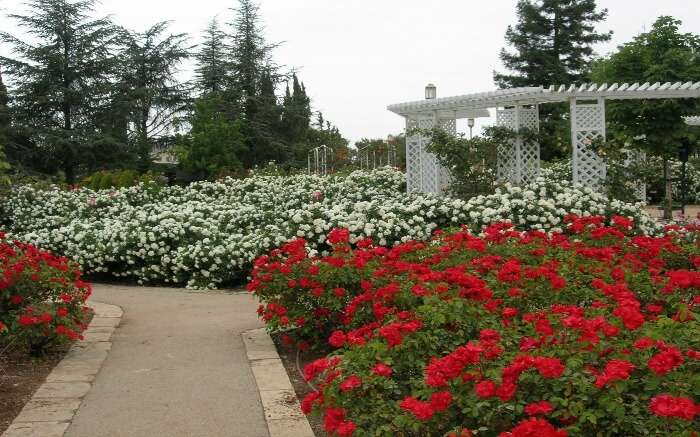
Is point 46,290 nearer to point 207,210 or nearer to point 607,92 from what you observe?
point 207,210

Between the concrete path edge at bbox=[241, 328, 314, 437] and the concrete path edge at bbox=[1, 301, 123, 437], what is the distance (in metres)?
1.06

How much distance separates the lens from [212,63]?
88.8 ft

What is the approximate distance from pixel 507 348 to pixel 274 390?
6.13ft

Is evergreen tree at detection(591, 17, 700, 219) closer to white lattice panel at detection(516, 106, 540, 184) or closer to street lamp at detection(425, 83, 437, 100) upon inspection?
white lattice panel at detection(516, 106, 540, 184)

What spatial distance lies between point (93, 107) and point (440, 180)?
1595cm

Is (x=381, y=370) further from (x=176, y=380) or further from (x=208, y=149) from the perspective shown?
(x=208, y=149)

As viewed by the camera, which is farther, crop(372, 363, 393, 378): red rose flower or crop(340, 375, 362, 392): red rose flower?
crop(372, 363, 393, 378): red rose flower

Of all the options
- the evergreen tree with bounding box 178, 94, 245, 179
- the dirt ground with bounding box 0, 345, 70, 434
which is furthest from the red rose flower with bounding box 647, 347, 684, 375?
the evergreen tree with bounding box 178, 94, 245, 179

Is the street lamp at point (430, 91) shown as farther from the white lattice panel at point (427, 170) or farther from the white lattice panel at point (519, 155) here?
the white lattice panel at point (519, 155)

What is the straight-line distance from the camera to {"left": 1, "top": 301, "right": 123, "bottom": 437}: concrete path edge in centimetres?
392

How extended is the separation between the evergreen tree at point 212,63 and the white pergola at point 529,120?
49.0 ft

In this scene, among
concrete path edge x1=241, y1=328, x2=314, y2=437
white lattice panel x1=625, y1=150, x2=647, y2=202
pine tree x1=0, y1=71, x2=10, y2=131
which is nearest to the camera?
concrete path edge x1=241, y1=328, x2=314, y2=437

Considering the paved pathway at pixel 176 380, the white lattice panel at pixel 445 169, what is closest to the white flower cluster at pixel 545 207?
the white lattice panel at pixel 445 169

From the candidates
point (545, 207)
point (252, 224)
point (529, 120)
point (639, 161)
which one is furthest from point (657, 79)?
point (252, 224)
